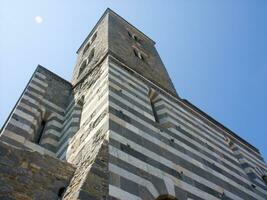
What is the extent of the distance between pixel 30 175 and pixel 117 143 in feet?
5.12

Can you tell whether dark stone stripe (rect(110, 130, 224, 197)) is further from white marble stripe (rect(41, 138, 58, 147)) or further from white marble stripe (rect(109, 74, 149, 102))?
white marble stripe (rect(41, 138, 58, 147))

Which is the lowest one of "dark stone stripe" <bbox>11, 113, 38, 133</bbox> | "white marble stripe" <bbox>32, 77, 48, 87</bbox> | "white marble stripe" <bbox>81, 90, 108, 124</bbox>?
"dark stone stripe" <bbox>11, 113, 38, 133</bbox>

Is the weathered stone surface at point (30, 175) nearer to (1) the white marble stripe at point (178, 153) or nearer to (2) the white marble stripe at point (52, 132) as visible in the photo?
(1) the white marble stripe at point (178, 153)

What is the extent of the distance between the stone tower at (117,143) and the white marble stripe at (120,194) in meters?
0.02

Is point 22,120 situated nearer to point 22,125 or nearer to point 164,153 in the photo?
point 22,125

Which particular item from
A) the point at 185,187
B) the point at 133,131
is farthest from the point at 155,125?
the point at 185,187

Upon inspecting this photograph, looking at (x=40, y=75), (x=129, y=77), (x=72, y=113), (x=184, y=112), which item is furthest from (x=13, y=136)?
(x=184, y=112)

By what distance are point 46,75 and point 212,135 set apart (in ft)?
19.1

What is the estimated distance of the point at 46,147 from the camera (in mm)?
7684

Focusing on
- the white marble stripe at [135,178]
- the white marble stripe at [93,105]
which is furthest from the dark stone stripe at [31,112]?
the white marble stripe at [135,178]

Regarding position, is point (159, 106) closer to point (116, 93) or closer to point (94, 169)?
point (116, 93)

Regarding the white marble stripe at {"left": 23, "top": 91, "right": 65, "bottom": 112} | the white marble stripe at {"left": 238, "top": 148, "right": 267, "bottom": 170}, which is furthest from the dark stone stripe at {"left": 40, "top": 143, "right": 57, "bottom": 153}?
the white marble stripe at {"left": 238, "top": 148, "right": 267, "bottom": 170}

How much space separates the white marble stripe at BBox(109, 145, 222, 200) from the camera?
17.7 feet

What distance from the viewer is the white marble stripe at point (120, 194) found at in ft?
15.1
